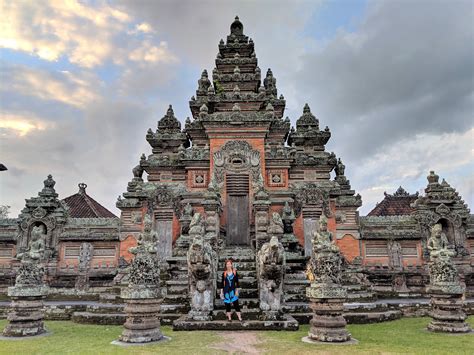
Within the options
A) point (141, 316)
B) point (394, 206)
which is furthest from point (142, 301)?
point (394, 206)

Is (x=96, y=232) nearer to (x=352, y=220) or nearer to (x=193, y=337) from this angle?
(x=193, y=337)

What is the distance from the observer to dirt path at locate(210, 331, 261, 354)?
751cm

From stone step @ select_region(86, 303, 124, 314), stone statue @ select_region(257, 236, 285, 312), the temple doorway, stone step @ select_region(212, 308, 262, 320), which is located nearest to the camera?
stone step @ select_region(212, 308, 262, 320)

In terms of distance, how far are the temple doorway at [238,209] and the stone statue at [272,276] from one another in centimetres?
700

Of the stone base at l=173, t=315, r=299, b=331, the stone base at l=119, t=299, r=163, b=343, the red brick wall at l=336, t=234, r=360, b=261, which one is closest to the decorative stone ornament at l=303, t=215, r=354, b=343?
the stone base at l=173, t=315, r=299, b=331

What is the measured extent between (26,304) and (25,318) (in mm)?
360

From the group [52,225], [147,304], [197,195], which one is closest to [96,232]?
[52,225]

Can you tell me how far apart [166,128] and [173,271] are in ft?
34.8

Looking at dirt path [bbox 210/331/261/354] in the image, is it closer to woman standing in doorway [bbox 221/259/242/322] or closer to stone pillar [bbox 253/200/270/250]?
woman standing in doorway [bbox 221/259/242/322]

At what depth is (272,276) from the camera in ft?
34.1

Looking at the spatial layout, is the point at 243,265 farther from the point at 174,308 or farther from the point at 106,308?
the point at 106,308

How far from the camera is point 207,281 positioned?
34.1 ft

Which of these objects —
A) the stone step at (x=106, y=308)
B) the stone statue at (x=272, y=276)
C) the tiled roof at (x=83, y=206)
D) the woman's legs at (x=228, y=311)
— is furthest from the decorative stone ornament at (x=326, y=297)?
the tiled roof at (x=83, y=206)

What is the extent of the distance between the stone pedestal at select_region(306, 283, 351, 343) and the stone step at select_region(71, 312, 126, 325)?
227 inches
